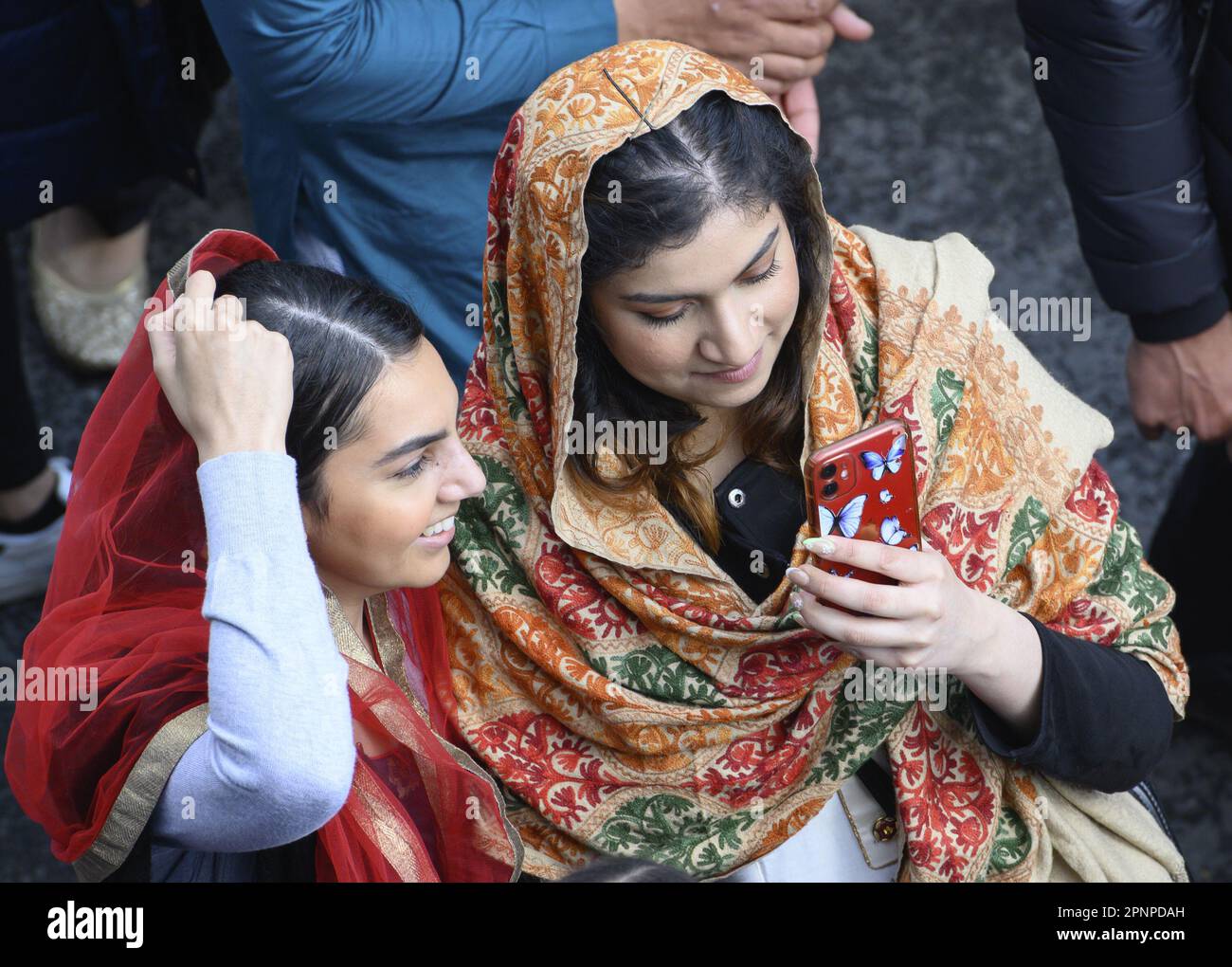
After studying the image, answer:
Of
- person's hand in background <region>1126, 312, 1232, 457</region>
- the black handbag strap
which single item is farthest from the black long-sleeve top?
person's hand in background <region>1126, 312, 1232, 457</region>

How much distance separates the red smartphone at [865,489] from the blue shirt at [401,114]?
998 mm

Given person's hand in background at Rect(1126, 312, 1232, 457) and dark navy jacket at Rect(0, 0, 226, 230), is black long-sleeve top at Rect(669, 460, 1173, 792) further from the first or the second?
dark navy jacket at Rect(0, 0, 226, 230)

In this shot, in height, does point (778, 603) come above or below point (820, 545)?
below

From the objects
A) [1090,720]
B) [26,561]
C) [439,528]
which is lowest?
[26,561]

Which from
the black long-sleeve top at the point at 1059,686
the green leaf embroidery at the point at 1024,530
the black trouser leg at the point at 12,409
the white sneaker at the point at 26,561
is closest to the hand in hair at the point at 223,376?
the black long-sleeve top at the point at 1059,686

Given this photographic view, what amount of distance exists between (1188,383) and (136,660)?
1.77 metres

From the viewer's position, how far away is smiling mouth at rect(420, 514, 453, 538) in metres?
1.68

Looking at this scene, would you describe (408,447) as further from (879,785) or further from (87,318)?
(87,318)

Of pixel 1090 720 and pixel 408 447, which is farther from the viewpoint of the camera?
pixel 1090 720

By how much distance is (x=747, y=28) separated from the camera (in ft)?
7.62

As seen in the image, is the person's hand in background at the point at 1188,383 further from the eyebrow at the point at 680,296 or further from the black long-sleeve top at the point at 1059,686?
the eyebrow at the point at 680,296

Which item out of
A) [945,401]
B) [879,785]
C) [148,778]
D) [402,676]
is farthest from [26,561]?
[945,401]

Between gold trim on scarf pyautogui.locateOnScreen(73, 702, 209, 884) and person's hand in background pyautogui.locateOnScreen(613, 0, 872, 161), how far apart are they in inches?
52.2

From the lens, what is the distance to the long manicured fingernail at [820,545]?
1550 mm
